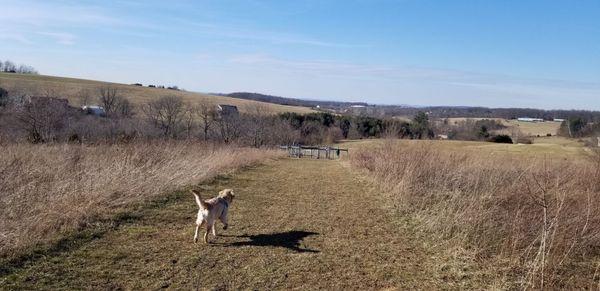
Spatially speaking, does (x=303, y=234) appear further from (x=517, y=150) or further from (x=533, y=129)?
(x=533, y=129)

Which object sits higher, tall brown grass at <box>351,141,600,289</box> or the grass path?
tall brown grass at <box>351,141,600,289</box>

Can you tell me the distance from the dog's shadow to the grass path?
0.5 inches

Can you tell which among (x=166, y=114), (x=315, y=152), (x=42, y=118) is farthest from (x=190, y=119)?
(x=42, y=118)

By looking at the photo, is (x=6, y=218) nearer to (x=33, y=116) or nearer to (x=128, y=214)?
(x=128, y=214)

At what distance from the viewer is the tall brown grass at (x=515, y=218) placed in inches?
187

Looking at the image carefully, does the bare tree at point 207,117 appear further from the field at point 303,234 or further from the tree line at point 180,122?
the field at point 303,234

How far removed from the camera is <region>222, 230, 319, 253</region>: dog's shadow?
19.0 ft

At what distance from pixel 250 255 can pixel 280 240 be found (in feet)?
2.71

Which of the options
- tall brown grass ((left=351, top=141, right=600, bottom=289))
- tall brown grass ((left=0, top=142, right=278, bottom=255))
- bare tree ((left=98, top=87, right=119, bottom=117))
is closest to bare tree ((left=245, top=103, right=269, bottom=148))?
bare tree ((left=98, top=87, right=119, bottom=117))

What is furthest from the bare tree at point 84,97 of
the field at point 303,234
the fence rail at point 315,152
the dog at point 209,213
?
the dog at point 209,213

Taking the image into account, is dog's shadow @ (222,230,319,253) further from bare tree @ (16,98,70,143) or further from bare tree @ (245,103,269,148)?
bare tree @ (245,103,269,148)

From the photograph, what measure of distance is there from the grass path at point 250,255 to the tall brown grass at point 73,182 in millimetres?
556

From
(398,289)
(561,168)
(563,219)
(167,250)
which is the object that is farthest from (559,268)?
(561,168)

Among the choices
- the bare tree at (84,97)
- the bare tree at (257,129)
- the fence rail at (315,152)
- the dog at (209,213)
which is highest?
the bare tree at (84,97)
